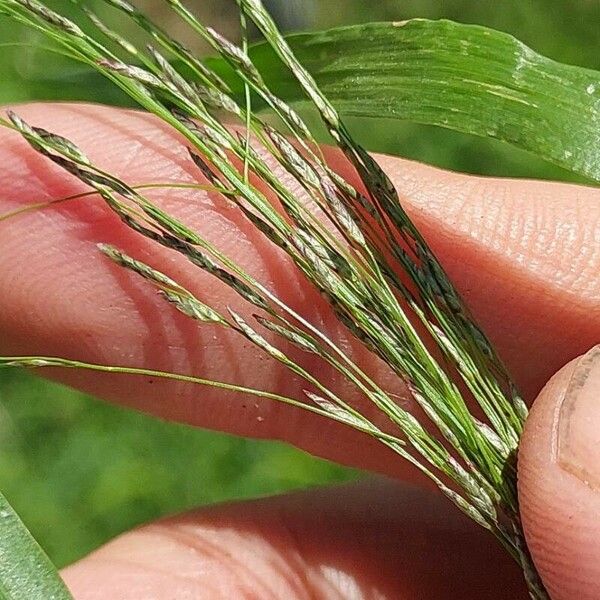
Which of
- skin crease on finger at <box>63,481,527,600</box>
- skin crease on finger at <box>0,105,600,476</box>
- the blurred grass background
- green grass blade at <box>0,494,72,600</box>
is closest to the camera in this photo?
green grass blade at <box>0,494,72,600</box>

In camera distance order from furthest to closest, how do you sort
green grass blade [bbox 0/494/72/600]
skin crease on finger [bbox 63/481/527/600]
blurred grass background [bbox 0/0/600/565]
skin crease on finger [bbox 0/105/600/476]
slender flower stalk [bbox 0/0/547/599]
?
blurred grass background [bbox 0/0/600/565] < skin crease on finger [bbox 63/481/527/600] < skin crease on finger [bbox 0/105/600/476] < slender flower stalk [bbox 0/0/547/599] < green grass blade [bbox 0/494/72/600]

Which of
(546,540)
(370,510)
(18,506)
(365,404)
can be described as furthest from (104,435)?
(546,540)

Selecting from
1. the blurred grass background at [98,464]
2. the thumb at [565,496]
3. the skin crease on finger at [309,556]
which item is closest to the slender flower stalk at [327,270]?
the thumb at [565,496]

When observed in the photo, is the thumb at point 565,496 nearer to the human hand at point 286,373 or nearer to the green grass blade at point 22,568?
the human hand at point 286,373

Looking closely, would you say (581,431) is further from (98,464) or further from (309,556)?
(98,464)

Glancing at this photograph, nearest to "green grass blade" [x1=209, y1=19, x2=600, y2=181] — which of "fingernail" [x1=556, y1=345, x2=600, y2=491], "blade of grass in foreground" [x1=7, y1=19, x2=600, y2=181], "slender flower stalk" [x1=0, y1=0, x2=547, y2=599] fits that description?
"blade of grass in foreground" [x1=7, y1=19, x2=600, y2=181]

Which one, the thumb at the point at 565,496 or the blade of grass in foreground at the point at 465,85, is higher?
the blade of grass in foreground at the point at 465,85

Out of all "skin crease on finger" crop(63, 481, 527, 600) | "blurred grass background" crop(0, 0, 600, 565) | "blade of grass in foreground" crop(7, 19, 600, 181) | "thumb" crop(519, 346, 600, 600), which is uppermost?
"blade of grass in foreground" crop(7, 19, 600, 181)

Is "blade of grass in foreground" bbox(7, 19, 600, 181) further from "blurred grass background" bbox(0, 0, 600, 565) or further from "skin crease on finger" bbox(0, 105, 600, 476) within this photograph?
"blurred grass background" bbox(0, 0, 600, 565)
